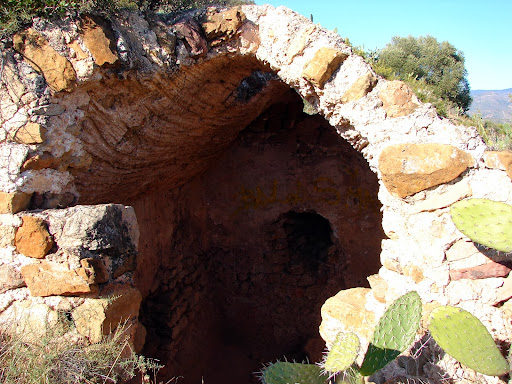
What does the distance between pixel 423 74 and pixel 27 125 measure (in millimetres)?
4713

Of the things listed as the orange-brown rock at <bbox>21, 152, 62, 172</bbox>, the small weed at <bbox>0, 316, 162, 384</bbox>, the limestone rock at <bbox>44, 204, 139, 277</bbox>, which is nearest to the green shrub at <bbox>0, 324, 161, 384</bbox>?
the small weed at <bbox>0, 316, 162, 384</bbox>

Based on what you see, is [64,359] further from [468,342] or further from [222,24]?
[222,24]

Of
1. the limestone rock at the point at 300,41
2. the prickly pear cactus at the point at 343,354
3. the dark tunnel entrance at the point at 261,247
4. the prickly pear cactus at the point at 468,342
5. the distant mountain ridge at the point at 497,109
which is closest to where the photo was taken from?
the prickly pear cactus at the point at 343,354

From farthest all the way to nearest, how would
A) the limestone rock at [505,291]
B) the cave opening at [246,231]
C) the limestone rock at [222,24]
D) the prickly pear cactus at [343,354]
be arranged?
the cave opening at [246,231] → the limestone rock at [222,24] → the limestone rock at [505,291] → the prickly pear cactus at [343,354]

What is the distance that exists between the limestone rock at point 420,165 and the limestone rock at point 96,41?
1.84 metres

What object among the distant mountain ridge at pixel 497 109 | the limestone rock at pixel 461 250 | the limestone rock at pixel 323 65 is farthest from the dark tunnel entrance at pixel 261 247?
the limestone rock at pixel 461 250

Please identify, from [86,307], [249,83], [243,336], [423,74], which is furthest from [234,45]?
[243,336]

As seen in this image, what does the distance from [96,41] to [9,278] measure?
4.96 ft

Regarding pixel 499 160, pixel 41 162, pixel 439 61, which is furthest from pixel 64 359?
pixel 439 61

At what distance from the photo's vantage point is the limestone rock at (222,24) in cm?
280

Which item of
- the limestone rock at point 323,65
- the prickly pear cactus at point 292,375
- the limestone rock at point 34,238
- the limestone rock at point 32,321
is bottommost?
the prickly pear cactus at point 292,375

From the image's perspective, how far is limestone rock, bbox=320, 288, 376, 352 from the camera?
2.50m

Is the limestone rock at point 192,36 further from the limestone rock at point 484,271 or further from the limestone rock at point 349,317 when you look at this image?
the limestone rock at point 484,271

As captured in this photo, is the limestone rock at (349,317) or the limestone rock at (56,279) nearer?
the limestone rock at (56,279)
